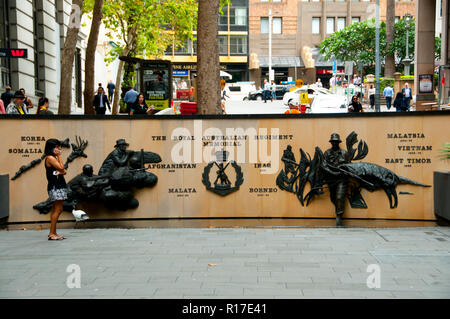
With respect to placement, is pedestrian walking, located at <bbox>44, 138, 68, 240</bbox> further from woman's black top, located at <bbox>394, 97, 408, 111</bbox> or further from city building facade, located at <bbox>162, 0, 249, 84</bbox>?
city building facade, located at <bbox>162, 0, 249, 84</bbox>

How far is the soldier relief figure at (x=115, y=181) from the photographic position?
1055cm

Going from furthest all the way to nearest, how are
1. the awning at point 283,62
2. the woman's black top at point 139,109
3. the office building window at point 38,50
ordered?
1. the awning at point 283,62
2. the office building window at point 38,50
3. the woman's black top at point 139,109

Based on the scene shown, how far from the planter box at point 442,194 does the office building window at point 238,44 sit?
63365mm

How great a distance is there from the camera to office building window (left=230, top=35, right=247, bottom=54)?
72.3m

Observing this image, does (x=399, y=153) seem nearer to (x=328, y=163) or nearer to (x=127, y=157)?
(x=328, y=163)

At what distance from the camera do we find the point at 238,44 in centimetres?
7262

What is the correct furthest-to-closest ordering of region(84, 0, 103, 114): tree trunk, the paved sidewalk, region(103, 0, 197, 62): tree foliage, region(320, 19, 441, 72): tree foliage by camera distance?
region(320, 19, 441, 72): tree foliage → region(103, 0, 197, 62): tree foliage → region(84, 0, 103, 114): tree trunk → the paved sidewalk

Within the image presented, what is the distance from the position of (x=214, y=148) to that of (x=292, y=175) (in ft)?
5.22

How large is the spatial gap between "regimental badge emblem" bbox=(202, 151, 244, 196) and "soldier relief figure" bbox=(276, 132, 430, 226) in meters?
0.78

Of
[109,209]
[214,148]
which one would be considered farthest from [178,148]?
[109,209]

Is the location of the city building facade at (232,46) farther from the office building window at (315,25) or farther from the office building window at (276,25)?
the office building window at (315,25)

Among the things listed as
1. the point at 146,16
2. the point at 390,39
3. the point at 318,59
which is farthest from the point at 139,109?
the point at 318,59

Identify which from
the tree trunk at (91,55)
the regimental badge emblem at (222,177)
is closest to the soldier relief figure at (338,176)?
the regimental badge emblem at (222,177)

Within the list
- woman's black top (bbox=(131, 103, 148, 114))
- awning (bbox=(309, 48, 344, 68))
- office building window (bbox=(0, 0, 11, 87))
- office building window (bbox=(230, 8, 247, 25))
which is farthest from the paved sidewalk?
office building window (bbox=(230, 8, 247, 25))
